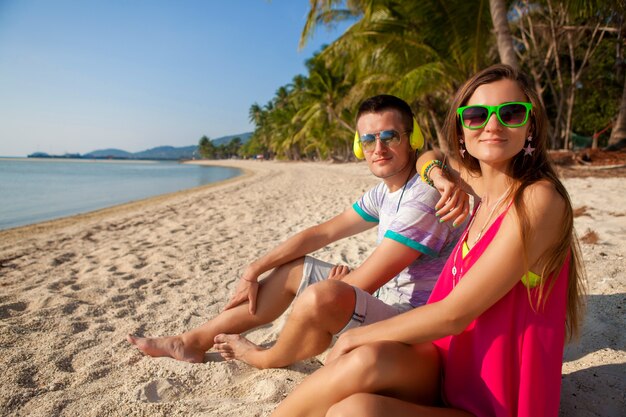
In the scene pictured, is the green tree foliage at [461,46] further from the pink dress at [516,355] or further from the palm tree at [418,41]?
the pink dress at [516,355]

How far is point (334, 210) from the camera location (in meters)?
7.24

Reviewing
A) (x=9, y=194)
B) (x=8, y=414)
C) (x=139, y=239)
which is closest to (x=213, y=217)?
(x=139, y=239)

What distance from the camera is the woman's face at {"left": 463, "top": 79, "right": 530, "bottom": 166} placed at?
1191 mm

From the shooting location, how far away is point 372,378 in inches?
43.4

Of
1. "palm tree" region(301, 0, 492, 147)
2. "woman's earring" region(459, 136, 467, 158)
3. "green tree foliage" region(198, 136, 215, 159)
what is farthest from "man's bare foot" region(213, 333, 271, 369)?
"green tree foliage" region(198, 136, 215, 159)

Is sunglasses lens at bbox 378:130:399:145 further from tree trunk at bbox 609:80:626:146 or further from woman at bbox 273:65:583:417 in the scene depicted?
tree trunk at bbox 609:80:626:146

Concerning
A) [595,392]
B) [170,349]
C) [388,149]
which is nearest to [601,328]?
[595,392]

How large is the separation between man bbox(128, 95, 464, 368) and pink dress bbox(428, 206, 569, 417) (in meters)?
0.47

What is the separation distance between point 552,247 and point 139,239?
225 inches

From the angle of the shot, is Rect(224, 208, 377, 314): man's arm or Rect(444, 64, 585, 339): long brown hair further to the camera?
Rect(224, 208, 377, 314): man's arm

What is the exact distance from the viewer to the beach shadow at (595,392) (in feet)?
5.03

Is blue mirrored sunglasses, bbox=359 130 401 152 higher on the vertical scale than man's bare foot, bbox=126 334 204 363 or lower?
higher

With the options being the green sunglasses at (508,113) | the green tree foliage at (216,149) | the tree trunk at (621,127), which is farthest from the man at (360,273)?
the green tree foliage at (216,149)

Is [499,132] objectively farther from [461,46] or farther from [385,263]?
[461,46]
